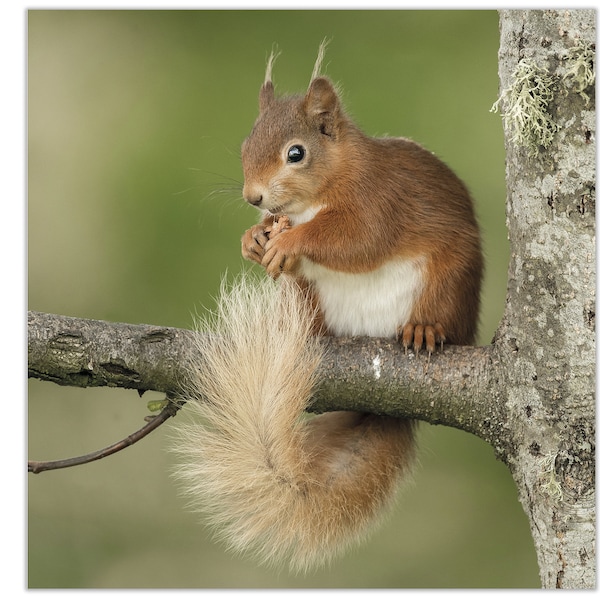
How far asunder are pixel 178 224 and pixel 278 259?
0.80 metres

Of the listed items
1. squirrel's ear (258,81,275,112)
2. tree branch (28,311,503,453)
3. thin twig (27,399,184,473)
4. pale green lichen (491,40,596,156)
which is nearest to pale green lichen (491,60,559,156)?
pale green lichen (491,40,596,156)

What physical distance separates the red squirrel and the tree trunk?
25cm

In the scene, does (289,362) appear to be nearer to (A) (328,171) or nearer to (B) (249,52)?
(A) (328,171)

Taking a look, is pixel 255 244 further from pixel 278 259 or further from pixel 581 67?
pixel 581 67

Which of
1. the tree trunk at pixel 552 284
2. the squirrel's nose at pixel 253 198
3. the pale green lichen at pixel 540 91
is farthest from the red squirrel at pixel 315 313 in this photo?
the pale green lichen at pixel 540 91

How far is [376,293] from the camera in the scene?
6.80 feet

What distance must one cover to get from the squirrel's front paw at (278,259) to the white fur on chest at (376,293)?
0.21 ft

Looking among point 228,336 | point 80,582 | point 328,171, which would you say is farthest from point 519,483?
point 80,582

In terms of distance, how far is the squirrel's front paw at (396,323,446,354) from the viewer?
72.9 inches

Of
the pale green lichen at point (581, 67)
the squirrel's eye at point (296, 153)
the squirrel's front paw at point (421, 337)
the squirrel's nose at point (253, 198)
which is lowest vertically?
the squirrel's front paw at point (421, 337)

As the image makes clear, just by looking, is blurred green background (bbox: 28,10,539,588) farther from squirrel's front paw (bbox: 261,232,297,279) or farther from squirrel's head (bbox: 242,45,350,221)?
squirrel's front paw (bbox: 261,232,297,279)

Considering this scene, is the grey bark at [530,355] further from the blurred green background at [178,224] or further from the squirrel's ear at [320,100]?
the blurred green background at [178,224]

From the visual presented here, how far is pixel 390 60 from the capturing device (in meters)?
2.48

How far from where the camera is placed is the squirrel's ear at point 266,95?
2.14 m
